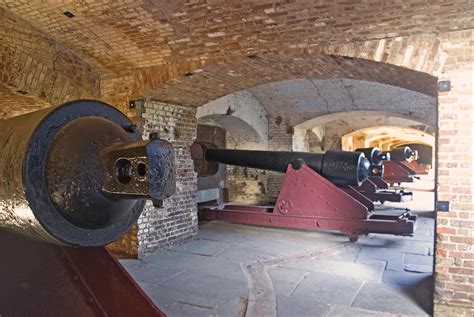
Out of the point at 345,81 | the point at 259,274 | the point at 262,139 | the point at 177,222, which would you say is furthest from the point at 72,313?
the point at 262,139

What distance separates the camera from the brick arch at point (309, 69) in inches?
138

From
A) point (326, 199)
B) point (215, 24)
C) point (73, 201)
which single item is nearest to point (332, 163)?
point (326, 199)

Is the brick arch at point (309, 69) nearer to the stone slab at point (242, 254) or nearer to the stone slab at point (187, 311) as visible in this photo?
the stone slab at point (242, 254)

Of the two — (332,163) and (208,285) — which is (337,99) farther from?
(208,285)

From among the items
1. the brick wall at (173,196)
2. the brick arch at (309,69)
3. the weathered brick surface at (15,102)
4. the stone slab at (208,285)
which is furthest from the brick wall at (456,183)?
the weathered brick surface at (15,102)

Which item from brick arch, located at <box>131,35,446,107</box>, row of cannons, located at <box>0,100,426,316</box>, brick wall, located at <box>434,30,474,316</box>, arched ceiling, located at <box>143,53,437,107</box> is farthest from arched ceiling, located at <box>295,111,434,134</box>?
row of cannons, located at <box>0,100,426,316</box>

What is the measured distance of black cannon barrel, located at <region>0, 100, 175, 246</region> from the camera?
1.42 metres

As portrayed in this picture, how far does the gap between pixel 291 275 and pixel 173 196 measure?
7.50 feet

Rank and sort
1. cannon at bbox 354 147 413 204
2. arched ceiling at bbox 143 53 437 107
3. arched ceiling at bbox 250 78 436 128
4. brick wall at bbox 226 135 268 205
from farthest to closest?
brick wall at bbox 226 135 268 205
arched ceiling at bbox 250 78 436 128
cannon at bbox 354 147 413 204
arched ceiling at bbox 143 53 437 107

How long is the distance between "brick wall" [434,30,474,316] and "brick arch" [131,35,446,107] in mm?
176

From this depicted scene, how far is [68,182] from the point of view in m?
1.52

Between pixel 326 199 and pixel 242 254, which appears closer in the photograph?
pixel 242 254

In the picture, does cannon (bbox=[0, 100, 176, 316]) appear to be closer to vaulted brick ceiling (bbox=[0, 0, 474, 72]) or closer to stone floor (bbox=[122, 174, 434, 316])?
stone floor (bbox=[122, 174, 434, 316])

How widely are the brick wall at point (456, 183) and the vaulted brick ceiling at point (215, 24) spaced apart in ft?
1.13
